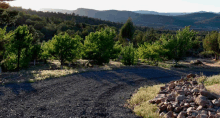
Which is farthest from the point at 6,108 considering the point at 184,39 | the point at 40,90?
the point at 184,39

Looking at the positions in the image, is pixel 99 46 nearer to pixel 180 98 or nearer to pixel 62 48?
pixel 62 48

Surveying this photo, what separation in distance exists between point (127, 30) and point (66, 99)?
4675cm

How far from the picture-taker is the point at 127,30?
5491 cm

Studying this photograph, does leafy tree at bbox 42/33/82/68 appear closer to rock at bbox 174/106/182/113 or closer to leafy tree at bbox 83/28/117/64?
leafy tree at bbox 83/28/117/64

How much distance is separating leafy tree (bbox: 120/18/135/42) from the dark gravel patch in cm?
4125

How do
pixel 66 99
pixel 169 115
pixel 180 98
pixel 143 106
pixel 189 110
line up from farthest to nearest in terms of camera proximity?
pixel 66 99 → pixel 143 106 → pixel 180 98 → pixel 169 115 → pixel 189 110

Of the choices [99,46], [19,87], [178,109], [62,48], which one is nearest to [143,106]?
[178,109]

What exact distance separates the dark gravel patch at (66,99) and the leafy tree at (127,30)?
41249 mm

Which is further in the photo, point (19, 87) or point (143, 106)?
point (19, 87)

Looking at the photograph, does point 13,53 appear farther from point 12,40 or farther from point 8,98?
point 8,98

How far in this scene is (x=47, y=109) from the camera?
29.9 ft

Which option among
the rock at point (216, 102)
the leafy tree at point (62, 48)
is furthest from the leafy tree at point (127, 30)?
the rock at point (216, 102)

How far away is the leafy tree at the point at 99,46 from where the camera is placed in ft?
93.6

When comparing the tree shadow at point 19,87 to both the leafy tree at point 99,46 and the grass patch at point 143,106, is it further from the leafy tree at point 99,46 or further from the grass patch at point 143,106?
the leafy tree at point 99,46
